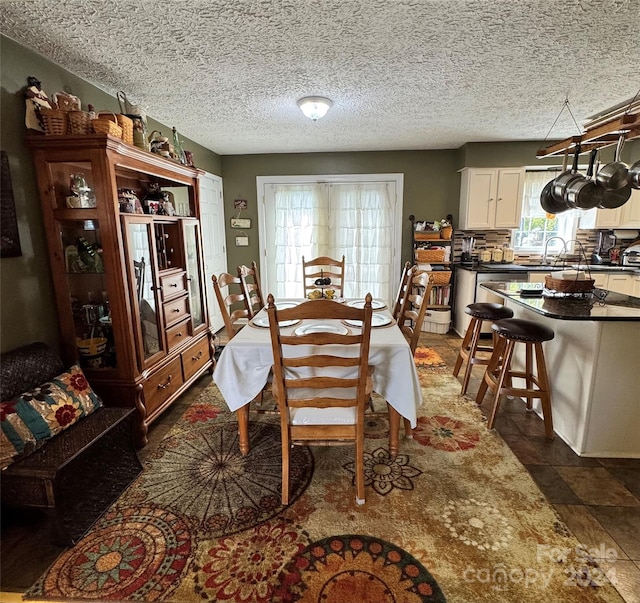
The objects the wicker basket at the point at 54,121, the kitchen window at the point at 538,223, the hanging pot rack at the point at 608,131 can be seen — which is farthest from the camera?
the kitchen window at the point at 538,223

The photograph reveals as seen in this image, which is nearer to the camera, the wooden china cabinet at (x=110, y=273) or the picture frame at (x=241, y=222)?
the wooden china cabinet at (x=110, y=273)

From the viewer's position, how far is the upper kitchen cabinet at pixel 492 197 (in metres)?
4.27

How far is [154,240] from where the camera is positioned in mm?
2473

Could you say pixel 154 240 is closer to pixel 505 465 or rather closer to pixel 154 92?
pixel 154 92

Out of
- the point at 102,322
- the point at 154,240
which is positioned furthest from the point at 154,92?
the point at 102,322

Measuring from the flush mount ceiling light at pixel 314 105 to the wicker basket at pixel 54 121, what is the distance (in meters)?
1.58

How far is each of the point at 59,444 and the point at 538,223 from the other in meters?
5.35

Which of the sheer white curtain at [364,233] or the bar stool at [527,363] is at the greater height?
the sheer white curtain at [364,233]

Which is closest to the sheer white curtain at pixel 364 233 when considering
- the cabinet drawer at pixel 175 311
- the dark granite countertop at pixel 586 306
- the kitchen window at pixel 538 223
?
the kitchen window at pixel 538 223

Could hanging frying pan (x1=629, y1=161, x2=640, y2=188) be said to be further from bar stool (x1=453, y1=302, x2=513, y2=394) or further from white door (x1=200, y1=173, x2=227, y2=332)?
white door (x1=200, y1=173, x2=227, y2=332)

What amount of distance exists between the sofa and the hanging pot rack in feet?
9.97

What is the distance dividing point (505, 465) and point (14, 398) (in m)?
2.59

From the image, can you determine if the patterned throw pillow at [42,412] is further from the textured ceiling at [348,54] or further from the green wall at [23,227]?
the textured ceiling at [348,54]

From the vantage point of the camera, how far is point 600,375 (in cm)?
204
